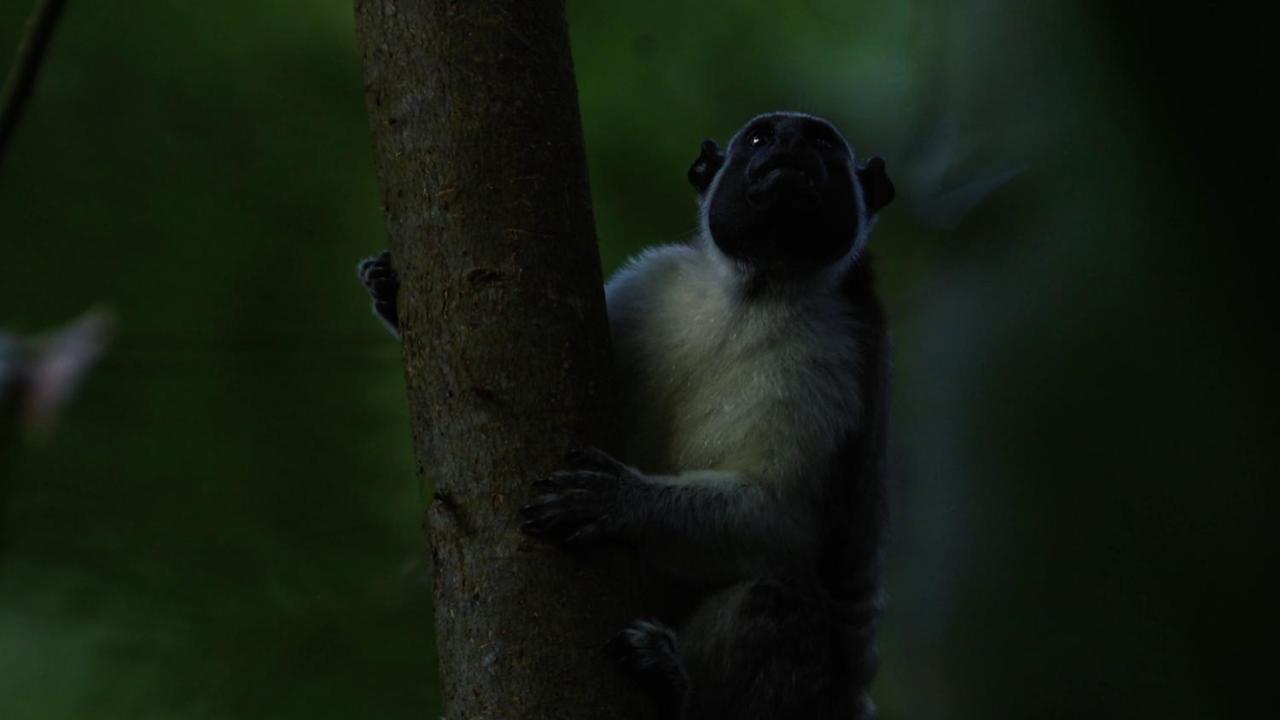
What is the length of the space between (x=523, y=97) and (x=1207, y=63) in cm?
198

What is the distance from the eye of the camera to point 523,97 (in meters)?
3.09

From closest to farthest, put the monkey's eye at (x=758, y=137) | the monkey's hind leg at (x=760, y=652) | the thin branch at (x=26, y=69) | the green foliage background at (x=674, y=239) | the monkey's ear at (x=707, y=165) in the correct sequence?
the thin branch at (x=26, y=69)
the monkey's hind leg at (x=760, y=652)
the green foliage background at (x=674, y=239)
the monkey's eye at (x=758, y=137)
the monkey's ear at (x=707, y=165)

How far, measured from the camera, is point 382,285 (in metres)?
4.02

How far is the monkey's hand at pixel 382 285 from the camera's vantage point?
4023mm

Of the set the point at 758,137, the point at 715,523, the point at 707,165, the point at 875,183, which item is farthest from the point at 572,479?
the point at 875,183

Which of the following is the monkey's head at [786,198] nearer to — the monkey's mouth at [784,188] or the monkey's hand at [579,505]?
the monkey's mouth at [784,188]

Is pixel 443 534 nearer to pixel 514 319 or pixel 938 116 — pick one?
pixel 514 319

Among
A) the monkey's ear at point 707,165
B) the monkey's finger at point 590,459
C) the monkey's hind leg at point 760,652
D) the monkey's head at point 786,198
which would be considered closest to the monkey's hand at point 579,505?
the monkey's finger at point 590,459

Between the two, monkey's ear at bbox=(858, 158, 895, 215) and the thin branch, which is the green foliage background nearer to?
monkey's ear at bbox=(858, 158, 895, 215)

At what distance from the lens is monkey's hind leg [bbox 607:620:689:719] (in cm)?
285

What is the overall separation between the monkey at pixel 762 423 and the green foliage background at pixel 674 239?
21.5 inches

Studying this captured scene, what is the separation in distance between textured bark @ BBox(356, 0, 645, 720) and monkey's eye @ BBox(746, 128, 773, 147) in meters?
1.52

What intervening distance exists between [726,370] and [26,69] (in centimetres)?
226

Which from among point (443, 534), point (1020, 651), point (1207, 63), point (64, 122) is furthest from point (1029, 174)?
Result: point (64, 122)
